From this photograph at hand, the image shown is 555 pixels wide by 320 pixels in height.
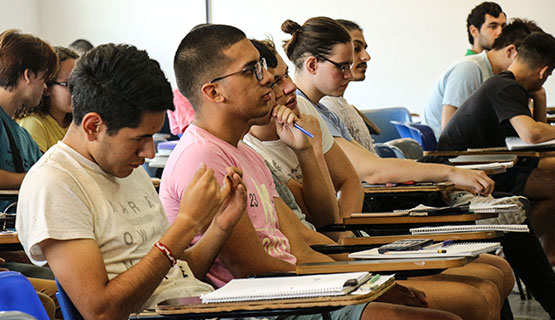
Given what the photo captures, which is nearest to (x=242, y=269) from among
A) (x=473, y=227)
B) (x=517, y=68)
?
(x=473, y=227)

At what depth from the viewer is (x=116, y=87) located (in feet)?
5.10

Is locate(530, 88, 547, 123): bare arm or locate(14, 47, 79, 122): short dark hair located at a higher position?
locate(14, 47, 79, 122): short dark hair

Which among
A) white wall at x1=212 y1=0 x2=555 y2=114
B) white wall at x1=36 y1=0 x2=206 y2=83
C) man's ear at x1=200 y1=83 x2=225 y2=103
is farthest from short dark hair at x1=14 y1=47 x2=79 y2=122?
white wall at x1=212 y1=0 x2=555 y2=114

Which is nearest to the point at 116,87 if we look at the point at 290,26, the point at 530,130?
the point at 290,26

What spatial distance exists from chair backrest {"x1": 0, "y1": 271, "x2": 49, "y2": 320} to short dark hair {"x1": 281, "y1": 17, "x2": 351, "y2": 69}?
1820 mm

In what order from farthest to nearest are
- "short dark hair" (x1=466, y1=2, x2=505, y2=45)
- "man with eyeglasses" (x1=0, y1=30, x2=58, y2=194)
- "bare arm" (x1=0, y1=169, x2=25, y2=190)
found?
"short dark hair" (x1=466, y1=2, x2=505, y2=45) < "man with eyeglasses" (x1=0, y1=30, x2=58, y2=194) < "bare arm" (x1=0, y1=169, x2=25, y2=190)

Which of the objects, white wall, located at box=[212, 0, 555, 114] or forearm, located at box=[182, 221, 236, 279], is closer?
forearm, located at box=[182, 221, 236, 279]

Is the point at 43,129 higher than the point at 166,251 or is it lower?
lower

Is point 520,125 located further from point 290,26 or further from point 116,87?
point 116,87

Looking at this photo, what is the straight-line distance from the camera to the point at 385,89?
7961 mm

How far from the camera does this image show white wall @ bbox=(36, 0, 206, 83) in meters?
7.92

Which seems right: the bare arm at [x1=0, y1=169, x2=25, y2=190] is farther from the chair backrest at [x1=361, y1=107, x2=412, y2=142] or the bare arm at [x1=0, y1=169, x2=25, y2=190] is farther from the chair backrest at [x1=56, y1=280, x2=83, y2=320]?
the chair backrest at [x1=361, y1=107, x2=412, y2=142]

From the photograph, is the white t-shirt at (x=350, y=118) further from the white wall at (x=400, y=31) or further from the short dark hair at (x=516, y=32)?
the white wall at (x=400, y=31)

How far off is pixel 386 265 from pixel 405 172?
1527mm
